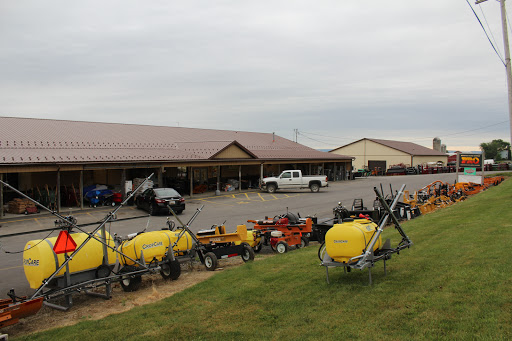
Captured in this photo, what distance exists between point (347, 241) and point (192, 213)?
18.2m

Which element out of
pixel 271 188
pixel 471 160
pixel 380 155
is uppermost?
pixel 380 155

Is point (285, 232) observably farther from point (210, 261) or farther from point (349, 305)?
point (349, 305)

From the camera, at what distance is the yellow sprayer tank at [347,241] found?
740 cm

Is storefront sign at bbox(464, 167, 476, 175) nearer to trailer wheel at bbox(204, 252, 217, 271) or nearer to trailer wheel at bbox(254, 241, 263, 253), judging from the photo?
trailer wheel at bbox(254, 241, 263, 253)

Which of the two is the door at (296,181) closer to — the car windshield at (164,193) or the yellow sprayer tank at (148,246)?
the car windshield at (164,193)

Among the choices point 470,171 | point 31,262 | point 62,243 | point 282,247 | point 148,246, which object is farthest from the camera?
point 470,171

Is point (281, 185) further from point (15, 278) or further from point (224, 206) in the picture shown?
point (15, 278)

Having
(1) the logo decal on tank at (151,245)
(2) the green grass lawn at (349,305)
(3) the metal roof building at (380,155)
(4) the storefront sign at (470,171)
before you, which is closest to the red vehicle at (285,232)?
(2) the green grass lawn at (349,305)

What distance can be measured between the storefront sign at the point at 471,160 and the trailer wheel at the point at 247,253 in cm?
2542

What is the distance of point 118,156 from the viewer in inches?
1137

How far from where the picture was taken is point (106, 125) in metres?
38.3

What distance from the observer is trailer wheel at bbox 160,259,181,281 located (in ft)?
35.3

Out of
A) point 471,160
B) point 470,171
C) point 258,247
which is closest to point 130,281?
point 258,247

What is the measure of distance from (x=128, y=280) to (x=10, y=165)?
16290 mm
